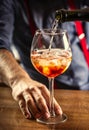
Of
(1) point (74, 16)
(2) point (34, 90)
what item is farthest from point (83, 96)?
(1) point (74, 16)

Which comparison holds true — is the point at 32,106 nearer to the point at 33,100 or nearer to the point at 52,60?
the point at 33,100

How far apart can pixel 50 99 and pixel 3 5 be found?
70cm

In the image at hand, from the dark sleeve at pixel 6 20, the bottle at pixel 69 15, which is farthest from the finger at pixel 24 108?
the dark sleeve at pixel 6 20

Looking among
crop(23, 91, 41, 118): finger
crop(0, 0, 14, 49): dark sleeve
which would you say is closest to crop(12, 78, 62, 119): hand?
crop(23, 91, 41, 118): finger

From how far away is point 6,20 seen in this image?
153 cm

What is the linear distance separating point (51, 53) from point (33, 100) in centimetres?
15

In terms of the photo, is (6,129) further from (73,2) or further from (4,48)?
(73,2)

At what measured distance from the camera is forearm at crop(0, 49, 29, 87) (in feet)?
3.83

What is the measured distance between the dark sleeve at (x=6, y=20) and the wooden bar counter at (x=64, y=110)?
354mm

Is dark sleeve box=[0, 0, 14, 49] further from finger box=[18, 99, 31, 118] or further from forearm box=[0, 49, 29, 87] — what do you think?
finger box=[18, 99, 31, 118]

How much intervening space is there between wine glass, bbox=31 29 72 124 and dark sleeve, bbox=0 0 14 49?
525 mm

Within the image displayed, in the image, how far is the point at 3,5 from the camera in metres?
1.54

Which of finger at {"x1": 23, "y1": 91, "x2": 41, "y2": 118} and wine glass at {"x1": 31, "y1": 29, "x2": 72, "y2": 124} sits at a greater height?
wine glass at {"x1": 31, "y1": 29, "x2": 72, "y2": 124}

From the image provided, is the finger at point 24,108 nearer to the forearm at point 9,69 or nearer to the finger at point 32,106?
the finger at point 32,106
